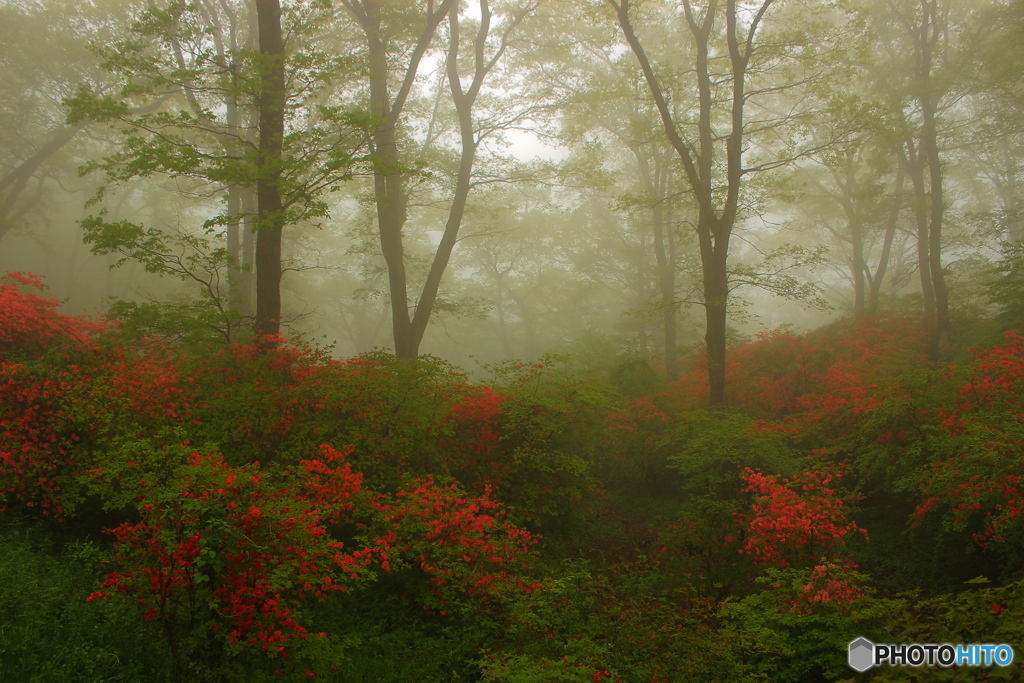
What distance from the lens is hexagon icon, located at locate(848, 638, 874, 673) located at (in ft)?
14.4

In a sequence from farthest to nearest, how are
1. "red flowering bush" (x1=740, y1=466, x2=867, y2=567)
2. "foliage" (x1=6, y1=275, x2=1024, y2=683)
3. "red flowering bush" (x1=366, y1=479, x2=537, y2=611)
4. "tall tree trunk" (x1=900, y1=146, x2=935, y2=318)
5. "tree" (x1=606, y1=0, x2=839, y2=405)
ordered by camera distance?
Result: 1. "tall tree trunk" (x1=900, y1=146, x2=935, y2=318)
2. "tree" (x1=606, y1=0, x2=839, y2=405)
3. "red flowering bush" (x1=740, y1=466, x2=867, y2=567)
4. "red flowering bush" (x1=366, y1=479, x2=537, y2=611)
5. "foliage" (x1=6, y1=275, x2=1024, y2=683)

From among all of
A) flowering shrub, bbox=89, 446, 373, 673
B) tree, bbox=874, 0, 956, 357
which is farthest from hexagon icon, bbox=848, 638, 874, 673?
tree, bbox=874, 0, 956, 357

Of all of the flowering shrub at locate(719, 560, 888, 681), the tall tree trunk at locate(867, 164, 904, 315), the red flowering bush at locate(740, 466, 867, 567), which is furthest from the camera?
the tall tree trunk at locate(867, 164, 904, 315)

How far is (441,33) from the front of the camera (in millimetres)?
15000

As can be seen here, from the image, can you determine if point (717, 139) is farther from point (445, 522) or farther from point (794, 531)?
point (445, 522)

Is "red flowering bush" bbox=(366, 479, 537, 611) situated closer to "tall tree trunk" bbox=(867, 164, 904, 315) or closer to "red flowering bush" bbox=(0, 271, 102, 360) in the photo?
"red flowering bush" bbox=(0, 271, 102, 360)

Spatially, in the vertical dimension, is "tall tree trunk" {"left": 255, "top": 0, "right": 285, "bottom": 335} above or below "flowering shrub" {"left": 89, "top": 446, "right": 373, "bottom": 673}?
above

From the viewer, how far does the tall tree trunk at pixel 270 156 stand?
343 inches

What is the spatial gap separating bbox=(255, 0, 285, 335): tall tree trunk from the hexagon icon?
845cm

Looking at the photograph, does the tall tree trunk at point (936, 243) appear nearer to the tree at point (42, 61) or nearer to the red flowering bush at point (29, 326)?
the red flowering bush at point (29, 326)

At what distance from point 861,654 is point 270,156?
9.54 metres

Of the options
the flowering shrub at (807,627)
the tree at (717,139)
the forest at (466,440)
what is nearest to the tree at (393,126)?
the forest at (466,440)

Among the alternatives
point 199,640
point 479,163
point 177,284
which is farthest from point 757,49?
point 177,284

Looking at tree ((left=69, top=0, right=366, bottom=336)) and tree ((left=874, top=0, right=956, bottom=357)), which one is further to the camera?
tree ((left=874, top=0, right=956, bottom=357))
